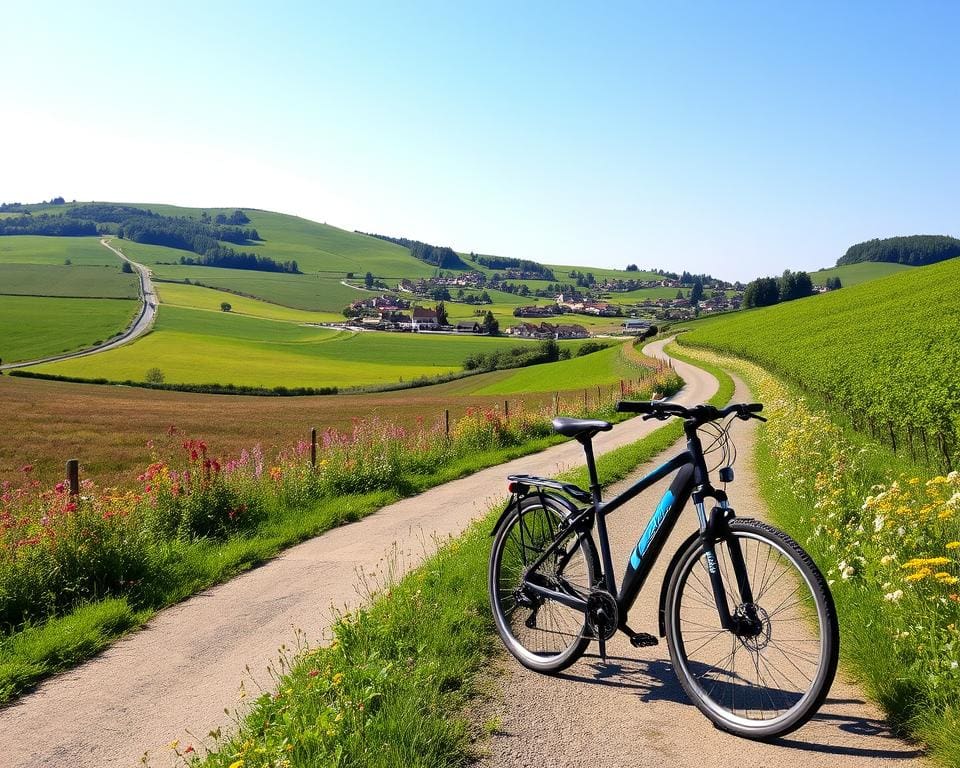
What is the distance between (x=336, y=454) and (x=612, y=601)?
1064 cm

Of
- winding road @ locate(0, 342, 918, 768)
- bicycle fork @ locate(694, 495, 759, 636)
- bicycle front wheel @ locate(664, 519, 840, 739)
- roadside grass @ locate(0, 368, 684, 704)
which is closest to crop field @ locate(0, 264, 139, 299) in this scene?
roadside grass @ locate(0, 368, 684, 704)

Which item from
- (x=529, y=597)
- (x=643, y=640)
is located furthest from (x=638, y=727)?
(x=529, y=597)

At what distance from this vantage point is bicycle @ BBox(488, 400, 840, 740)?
3938 mm

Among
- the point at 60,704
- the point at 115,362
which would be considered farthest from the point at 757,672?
the point at 115,362

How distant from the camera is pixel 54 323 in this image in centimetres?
9788

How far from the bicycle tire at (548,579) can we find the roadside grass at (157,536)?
13.2 feet

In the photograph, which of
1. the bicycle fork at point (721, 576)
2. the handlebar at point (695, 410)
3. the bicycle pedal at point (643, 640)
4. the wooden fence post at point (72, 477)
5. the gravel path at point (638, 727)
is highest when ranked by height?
the handlebar at point (695, 410)

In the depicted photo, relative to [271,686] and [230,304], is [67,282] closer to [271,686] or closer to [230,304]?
[230,304]

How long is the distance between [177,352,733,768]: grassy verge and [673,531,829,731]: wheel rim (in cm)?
A: 147

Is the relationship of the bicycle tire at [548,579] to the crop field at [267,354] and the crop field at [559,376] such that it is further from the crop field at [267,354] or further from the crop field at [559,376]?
the crop field at [267,354]

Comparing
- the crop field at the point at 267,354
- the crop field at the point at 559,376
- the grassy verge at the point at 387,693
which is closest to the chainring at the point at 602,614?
the grassy verge at the point at 387,693

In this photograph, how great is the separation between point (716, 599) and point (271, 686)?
3.52 metres

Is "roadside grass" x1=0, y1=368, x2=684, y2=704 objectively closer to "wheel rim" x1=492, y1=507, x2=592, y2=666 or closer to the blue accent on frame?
"wheel rim" x1=492, y1=507, x2=592, y2=666

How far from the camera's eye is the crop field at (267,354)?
76.4m
